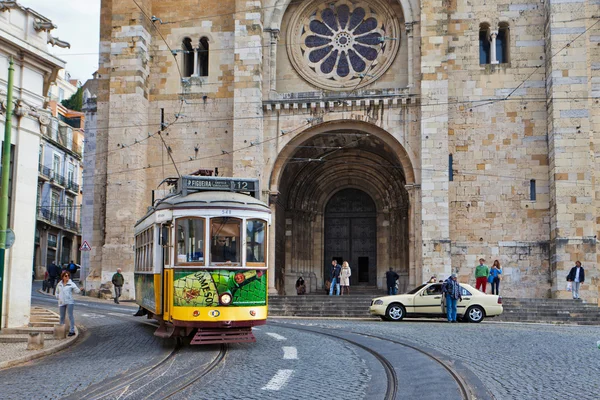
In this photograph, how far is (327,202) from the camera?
32781 mm

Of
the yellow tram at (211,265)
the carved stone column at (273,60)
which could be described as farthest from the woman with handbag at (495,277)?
the yellow tram at (211,265)

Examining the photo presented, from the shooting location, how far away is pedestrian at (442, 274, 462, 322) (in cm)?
1911

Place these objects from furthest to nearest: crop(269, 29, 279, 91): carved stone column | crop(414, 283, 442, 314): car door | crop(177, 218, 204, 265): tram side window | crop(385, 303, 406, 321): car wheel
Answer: crop(269, 29, 279, 91): carved stone column, crop(385, 303, 406, 321): car wheel, crop(414, 283, 442, 314): car door, crop(177, 218, 204, 265): tram side window

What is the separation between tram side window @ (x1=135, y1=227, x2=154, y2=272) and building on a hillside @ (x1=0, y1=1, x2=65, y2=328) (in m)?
2.22

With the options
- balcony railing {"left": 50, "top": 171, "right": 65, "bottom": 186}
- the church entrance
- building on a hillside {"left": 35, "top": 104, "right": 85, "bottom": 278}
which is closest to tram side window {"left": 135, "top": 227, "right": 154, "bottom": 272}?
the church entrance

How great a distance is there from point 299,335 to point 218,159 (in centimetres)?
1504

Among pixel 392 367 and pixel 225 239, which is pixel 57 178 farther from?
pixel 392 367

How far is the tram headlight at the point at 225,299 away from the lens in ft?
39.1

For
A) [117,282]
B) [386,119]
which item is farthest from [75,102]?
[386,119]

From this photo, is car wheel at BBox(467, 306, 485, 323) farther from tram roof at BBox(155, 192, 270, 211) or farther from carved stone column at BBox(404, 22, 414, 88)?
carved stone column at BBox(404, 22, 414, 88)

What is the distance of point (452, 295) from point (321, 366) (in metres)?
9.77

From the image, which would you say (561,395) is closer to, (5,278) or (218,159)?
(5,278)

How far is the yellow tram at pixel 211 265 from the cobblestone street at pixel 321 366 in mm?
485

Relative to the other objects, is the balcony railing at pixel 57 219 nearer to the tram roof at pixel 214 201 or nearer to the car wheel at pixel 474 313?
the car wheel at pixel 474 313
